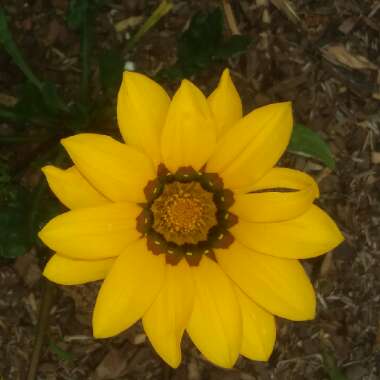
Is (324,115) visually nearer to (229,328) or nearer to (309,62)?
(309,62)

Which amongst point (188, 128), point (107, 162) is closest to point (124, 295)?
point (107, 162)

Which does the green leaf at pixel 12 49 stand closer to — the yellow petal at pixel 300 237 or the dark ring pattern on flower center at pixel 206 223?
the dark ring pattern on flower center at pixel 206 223

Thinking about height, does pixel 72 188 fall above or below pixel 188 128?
below

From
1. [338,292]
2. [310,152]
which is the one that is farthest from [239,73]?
[338,292]

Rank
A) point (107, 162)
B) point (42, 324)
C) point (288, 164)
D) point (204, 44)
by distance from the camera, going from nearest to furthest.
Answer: point (107, 162) < point (204, 44) < point (42, 324) < point (288, 164)

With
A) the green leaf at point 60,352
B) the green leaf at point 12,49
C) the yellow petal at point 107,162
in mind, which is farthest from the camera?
the green leaf at point 60,352

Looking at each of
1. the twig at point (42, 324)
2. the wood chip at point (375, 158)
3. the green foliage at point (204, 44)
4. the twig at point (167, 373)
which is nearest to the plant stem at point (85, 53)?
the green foliage at point (204, 44)

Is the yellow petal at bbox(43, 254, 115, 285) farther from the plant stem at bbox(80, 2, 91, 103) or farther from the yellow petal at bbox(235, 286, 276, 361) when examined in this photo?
the plant stem at bbox(80, 2, 91, 103)

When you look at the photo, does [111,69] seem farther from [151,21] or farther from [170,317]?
[170,317]
